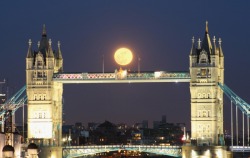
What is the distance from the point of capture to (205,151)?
126 meters

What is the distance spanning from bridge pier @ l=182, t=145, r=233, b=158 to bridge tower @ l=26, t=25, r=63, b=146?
1462cm

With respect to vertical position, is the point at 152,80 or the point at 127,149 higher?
the point at 152,80

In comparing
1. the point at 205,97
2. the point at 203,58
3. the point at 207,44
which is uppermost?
the point at 207,44

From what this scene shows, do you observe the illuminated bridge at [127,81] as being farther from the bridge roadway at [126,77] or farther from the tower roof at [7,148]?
the tower roof at [7,148]

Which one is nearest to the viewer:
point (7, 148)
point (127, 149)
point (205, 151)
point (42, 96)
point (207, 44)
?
point (7, 148)

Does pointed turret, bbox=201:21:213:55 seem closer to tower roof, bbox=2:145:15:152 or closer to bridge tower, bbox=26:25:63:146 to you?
bridge tower, bbox=26:25:63:146

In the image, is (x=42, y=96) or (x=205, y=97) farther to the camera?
(x=42, y=96)

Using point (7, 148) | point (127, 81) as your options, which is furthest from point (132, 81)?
point (7, 148)

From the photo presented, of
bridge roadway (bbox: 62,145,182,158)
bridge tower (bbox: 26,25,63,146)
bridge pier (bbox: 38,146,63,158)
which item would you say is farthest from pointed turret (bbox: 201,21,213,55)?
Answer: bridge pier (bbox: 38,146,63,158)

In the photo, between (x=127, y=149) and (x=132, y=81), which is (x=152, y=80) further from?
(x=127, y=149)

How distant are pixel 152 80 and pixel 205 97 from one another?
595 centimetres

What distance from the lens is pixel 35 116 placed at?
428 feet

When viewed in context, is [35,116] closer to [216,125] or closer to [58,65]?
[58,65]

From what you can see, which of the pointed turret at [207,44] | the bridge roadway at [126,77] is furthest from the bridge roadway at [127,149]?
the pointed turret at [207,44]
